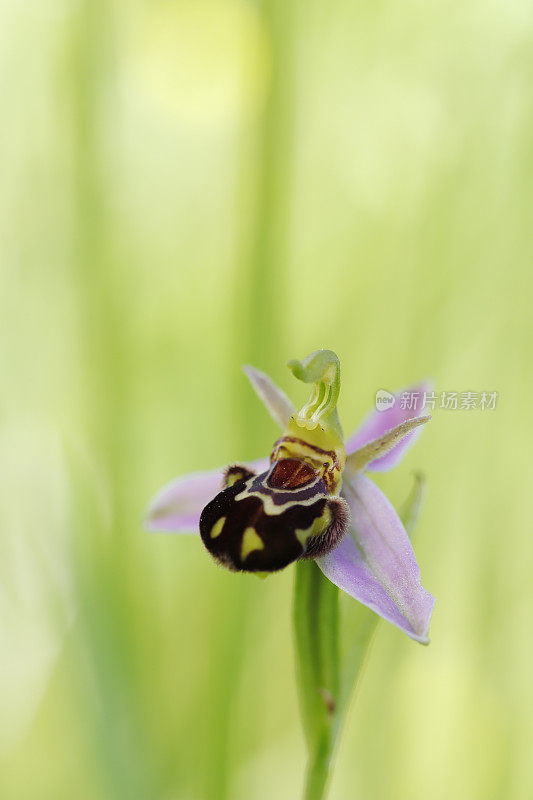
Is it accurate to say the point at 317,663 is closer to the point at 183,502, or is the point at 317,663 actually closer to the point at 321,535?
the point at 321,535

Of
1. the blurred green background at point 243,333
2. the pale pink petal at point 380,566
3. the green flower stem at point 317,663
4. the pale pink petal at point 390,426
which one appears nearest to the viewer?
the pale pink petal at point 380,566

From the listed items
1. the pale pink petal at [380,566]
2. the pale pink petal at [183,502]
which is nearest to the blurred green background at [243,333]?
the pale pink petal at [183,502]

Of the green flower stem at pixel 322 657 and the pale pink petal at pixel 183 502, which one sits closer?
the green flower stem at pixel 322 657

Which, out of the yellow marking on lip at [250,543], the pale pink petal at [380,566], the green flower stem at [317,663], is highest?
the yellow marking on lip at [250,543]

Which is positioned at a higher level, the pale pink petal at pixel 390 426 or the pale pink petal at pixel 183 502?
the pale pink petal at pixel 390 426

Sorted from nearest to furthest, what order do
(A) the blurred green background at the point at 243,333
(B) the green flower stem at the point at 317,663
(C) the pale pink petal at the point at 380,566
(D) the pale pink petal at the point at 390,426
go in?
(C) the pale pink petal at the point at 380,566, (B) the green flower stem at the point at 317,663, (D) the pale pink petal at the point at 390,426, (A) the blurred green background at the point at 243,333

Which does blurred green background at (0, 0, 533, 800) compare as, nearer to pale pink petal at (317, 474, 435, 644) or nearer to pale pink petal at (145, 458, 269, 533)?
pale pink petal at (145, 458, 269, 533)

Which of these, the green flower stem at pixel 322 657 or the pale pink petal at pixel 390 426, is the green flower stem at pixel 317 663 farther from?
the pale pink petal at pixel 390 426

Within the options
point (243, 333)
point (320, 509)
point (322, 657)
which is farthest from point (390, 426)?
point (243, 333)

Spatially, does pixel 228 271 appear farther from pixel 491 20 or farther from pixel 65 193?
pixel 491 20
